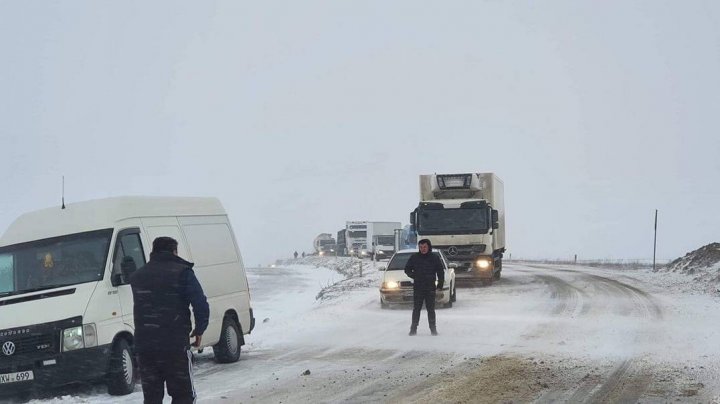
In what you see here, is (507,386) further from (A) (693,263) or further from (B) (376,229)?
(B) (376,229)

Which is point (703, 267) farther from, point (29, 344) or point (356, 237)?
point (356, 237)

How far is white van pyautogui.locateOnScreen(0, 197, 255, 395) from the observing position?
972cm

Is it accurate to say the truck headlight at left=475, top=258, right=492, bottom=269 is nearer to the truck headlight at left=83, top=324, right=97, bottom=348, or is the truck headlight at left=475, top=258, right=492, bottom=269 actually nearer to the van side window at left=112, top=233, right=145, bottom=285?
the van side window at left=112, top=233, right=145, bottom=285

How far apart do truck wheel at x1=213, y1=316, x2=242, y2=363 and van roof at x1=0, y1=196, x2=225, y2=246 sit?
2.15 meters

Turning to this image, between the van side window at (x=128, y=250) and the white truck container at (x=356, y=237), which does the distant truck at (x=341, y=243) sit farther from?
Result: the van side window at (x=128, y=250)

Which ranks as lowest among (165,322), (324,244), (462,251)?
(324,244)

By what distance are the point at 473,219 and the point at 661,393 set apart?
60.3ft

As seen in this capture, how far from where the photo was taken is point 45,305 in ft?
32.7

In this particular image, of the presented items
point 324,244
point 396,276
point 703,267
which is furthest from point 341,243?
point 396,276

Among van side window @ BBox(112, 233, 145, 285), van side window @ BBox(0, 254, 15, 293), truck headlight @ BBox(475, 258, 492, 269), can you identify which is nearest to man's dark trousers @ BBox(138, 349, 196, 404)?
van side window @ BBox(112, 233, 145, 285)

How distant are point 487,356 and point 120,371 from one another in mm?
5513

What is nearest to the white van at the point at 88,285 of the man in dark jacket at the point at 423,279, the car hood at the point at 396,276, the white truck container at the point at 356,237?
the man in dark jacket at the point at 423,279

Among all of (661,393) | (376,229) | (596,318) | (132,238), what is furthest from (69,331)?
(376,229)

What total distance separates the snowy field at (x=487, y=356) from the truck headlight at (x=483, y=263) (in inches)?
143
